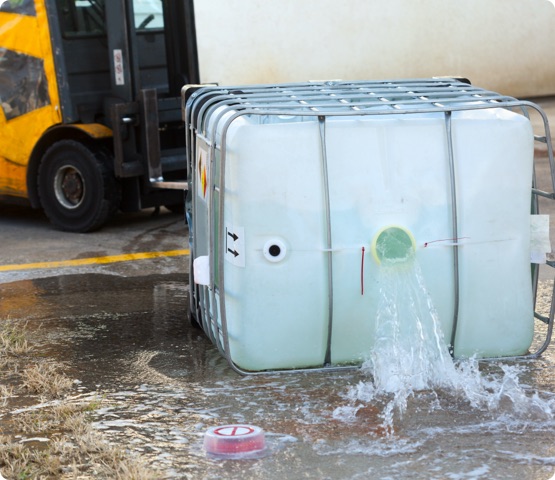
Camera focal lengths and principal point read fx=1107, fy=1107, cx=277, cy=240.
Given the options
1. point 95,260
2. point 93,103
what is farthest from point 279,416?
point 93,103

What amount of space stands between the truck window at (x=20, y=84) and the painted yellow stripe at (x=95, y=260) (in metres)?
1.59

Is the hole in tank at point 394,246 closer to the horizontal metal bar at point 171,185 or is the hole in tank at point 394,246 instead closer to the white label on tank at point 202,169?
the white label on tank at point 202,169

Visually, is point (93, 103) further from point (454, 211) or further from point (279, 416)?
point (279, 416)

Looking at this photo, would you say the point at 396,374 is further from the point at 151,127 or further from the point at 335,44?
the point at 335,44

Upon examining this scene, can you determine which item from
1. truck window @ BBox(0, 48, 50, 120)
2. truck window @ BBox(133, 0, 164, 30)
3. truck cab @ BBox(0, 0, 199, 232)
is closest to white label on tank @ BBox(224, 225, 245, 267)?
truck cab @ BBox(0, 0, 199, 232)

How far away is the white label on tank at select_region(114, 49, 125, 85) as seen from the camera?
908 centimetres

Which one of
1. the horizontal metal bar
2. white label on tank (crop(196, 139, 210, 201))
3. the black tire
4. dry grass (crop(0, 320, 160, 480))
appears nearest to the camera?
dry grass (crop(0, 320, 160, 480))

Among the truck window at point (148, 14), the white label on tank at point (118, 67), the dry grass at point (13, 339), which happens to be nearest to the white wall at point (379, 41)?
the truck window at point (148, 14)

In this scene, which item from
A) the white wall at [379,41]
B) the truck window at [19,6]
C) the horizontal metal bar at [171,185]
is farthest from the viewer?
the white wall at [379,41]

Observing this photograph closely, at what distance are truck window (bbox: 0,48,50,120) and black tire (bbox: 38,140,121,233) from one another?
1.38ft

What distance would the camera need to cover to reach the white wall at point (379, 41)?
1562cm

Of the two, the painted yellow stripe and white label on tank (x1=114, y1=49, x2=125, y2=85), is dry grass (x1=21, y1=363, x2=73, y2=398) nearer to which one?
the painted yellow stripe

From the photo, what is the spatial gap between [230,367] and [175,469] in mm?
1294

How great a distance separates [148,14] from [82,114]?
1166mm
